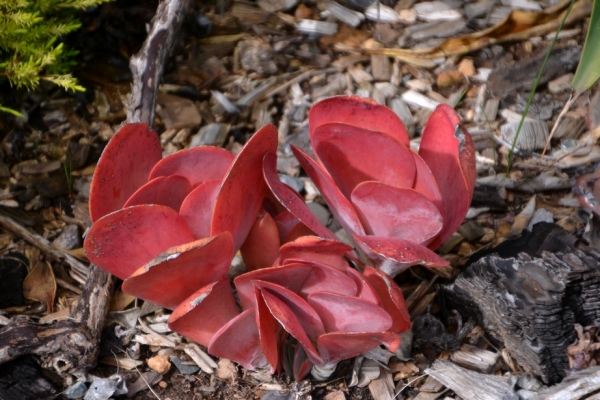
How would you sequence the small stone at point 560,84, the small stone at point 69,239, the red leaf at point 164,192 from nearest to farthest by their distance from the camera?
1. the red leaf at point 164,192
2. the small stone at point 69,239
3. the small stone at point 560,84

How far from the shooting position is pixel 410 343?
1.31 meters

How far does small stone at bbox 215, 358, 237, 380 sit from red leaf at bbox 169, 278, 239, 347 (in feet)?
0.47

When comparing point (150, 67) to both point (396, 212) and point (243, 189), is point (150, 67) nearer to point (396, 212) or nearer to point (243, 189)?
point (243, 189)

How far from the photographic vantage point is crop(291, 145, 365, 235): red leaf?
107 centimetres

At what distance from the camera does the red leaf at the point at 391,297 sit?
3.42 feet

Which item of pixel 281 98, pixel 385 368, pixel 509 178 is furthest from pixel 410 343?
pixel 281 98

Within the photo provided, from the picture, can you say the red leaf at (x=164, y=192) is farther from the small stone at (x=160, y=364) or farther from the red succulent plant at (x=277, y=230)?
the small stone at (x=160, y=364)

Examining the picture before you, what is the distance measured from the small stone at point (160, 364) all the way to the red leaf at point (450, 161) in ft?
1.93

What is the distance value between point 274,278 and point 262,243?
14 centimetres

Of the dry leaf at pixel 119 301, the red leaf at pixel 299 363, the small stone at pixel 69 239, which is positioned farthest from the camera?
the small stone at pixel 69 239

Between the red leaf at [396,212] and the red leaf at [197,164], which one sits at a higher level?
the red leaf at [197,164]

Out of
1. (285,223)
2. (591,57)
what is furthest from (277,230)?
(591,57)

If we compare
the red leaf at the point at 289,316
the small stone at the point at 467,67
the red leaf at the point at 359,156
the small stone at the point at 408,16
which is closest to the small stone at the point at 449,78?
the small stone at the point at 467,67

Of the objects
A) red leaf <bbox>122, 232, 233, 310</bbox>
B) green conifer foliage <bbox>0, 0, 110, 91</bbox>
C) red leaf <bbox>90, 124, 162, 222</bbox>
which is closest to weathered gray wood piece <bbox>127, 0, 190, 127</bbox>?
green conifer foliage <bbox>0, 0, 110, 91</bbox>
